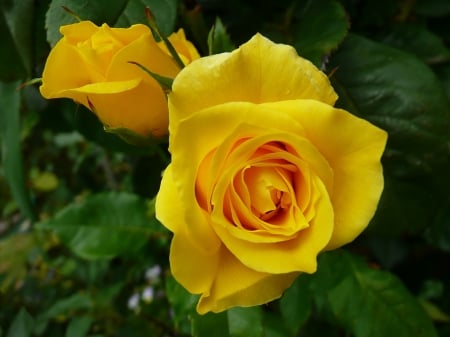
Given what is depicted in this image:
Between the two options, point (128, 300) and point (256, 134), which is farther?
point (128, 300)

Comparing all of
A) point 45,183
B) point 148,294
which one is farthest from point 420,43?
point 45,183

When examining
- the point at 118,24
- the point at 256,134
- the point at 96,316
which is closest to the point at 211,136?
the point at 256,134

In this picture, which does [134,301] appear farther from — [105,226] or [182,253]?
[182,253]

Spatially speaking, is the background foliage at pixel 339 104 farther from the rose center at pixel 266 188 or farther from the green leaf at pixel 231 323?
the rose center at pixel 266 188

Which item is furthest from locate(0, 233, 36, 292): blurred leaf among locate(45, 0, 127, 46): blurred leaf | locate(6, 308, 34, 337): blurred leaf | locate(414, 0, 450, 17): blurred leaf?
locate(414, 0, 450, 17): blurred leaf

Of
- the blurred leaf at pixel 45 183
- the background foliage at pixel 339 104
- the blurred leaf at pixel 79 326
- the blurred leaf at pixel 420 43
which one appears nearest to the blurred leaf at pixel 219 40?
the background foliage at pixel 339 104

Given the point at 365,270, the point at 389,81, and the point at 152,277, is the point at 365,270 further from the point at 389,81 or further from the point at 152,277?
the point at 152,277

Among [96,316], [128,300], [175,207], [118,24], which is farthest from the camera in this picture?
[128,300]
